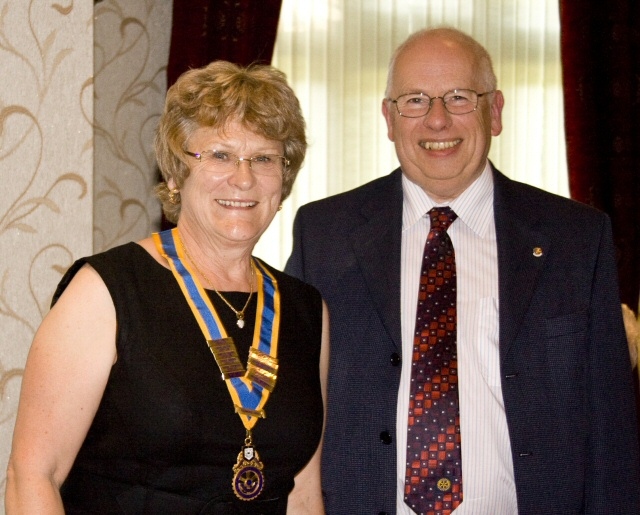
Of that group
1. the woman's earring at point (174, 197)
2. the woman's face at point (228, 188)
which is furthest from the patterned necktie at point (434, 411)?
the woman's earring at point (174, 197)

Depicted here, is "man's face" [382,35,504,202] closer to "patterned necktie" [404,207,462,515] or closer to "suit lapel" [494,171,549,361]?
"suit lapel" [494,171,549,361]

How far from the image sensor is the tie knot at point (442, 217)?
244 centimetres

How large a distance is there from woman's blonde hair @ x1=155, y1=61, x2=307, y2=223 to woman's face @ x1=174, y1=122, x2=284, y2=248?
18mm

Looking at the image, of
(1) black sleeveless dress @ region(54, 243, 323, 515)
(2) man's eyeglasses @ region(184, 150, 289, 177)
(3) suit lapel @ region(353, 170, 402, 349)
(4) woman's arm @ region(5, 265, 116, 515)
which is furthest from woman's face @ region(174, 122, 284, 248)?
(3) suit lapel @ region(353, 170, 402, 349)

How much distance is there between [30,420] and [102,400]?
0.14 meters

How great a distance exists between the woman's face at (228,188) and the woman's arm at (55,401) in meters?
0.36

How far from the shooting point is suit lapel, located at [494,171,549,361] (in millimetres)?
2293

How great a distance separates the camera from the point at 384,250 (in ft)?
7.97

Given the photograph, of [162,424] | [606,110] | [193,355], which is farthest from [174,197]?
[606,110]

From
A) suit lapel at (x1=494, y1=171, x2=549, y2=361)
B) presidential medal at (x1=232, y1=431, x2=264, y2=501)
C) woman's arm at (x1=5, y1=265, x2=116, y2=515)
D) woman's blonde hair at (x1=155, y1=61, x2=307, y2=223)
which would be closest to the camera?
woman's arm at (x1=5, y1=265, x2=116, y2=515)

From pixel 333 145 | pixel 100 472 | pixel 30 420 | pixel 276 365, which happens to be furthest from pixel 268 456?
pixel 333 145

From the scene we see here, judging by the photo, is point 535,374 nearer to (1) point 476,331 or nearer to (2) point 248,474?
(1) point 476,331

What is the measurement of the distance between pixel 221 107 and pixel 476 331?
884 millimetres

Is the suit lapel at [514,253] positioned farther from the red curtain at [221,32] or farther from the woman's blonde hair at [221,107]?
the red curtain at [221,32]
